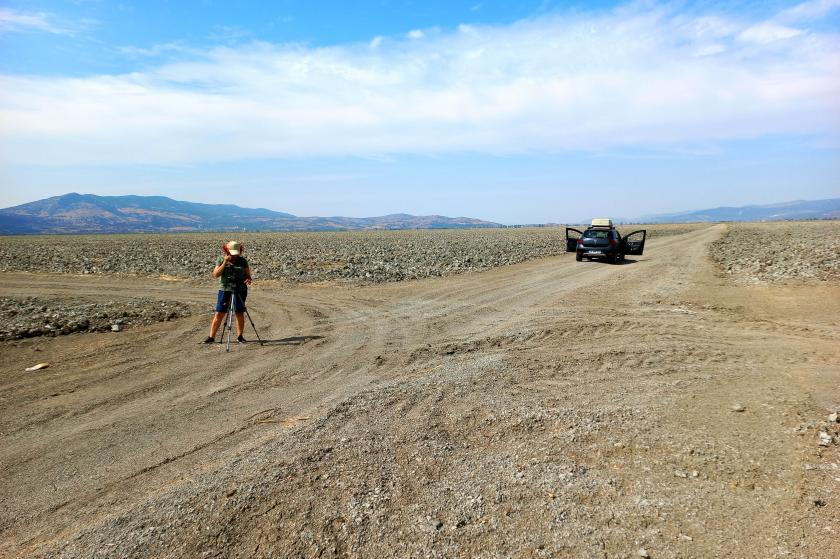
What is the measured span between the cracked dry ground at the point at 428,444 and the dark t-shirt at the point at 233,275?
1.29 meters

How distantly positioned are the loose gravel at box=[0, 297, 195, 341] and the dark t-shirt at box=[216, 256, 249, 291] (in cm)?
350

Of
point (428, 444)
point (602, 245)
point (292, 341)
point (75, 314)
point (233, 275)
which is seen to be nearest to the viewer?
point (428, 444)

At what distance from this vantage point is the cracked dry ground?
13.5ft

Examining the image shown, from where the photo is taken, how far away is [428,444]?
5707 mm

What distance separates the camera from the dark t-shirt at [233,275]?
34.7 feet

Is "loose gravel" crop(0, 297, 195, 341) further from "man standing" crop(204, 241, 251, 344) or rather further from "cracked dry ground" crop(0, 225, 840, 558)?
"man standing" crop(204, 241, 251, 344)

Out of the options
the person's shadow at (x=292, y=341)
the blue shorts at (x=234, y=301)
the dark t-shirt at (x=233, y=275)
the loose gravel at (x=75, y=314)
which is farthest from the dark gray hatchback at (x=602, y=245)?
the blue shorts at (x=234, y=301)

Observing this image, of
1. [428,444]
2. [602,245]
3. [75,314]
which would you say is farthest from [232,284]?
[602,245]

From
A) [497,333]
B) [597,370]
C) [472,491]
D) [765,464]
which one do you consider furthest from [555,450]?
[497,333]

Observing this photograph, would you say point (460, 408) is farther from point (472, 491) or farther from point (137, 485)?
point (137, 485)

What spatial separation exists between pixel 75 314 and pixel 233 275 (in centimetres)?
580

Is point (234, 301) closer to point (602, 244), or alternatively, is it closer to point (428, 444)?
point (428, 444)

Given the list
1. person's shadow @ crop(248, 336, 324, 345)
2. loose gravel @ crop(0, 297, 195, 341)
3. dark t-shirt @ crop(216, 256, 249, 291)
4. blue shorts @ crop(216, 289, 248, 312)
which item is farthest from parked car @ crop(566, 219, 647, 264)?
blue shorts @ crop(216, 289, 248, 312)

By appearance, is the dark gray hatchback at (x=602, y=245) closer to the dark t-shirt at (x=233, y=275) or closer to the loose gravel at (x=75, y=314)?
the loose gravel at (x=75, y=314)
